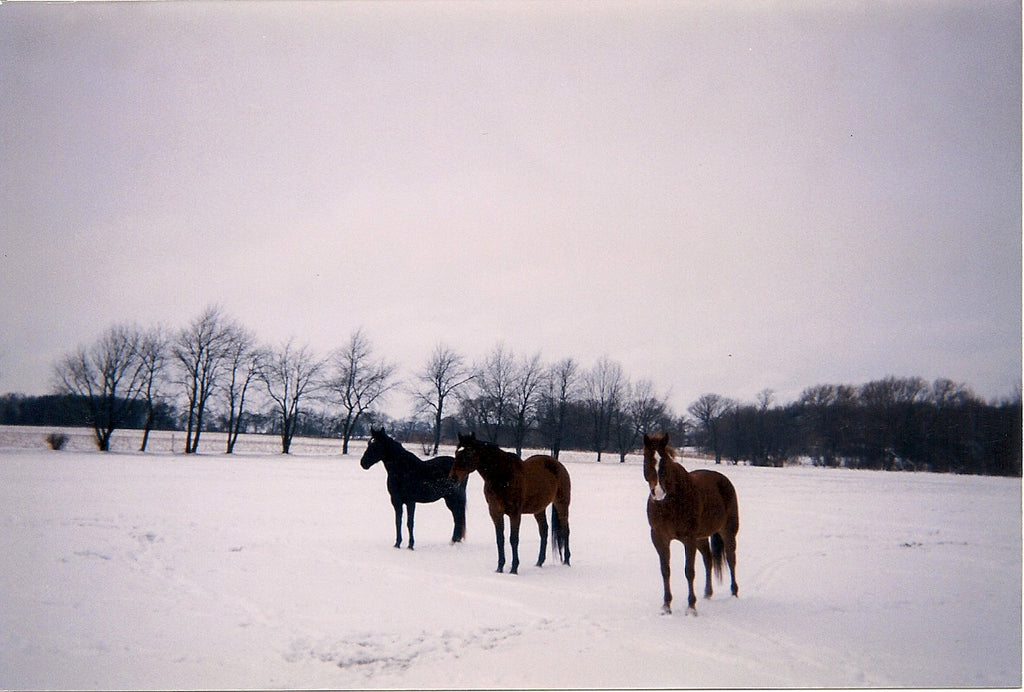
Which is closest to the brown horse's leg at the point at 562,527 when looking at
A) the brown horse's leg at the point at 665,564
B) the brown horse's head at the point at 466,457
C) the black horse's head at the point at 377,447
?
the brown horse's head at the point at 466,457

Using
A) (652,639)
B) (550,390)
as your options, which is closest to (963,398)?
(652,639)

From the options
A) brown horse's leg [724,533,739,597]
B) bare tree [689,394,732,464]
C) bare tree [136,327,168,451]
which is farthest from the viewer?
bare tree [689,394,732,464]

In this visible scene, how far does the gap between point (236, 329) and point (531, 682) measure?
102 ft

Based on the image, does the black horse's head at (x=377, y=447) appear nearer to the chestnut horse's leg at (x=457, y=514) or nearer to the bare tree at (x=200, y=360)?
the chestnut horse's leg at (x=457, y=514)

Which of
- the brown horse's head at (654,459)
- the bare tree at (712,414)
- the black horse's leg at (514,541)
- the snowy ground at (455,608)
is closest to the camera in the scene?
the snowy ground at (455,608)

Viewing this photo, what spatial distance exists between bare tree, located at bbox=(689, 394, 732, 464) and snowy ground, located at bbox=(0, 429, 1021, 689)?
Result: 2012 inches

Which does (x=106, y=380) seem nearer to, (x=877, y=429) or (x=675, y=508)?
(x=675, y=508)

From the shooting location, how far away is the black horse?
915 cm

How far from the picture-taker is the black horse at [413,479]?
915 cm

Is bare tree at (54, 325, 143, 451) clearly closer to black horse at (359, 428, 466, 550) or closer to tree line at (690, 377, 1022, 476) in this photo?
black horse at (359, 428, 466, 550)

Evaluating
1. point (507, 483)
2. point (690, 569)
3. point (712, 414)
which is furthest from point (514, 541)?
point (712, 414)

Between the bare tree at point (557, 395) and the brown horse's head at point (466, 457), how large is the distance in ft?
108

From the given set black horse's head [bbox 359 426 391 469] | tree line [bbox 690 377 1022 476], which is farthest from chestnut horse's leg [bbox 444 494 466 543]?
tree line [bbox 690 377 1022 476]

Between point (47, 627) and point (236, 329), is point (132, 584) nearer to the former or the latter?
point (47, 627)
